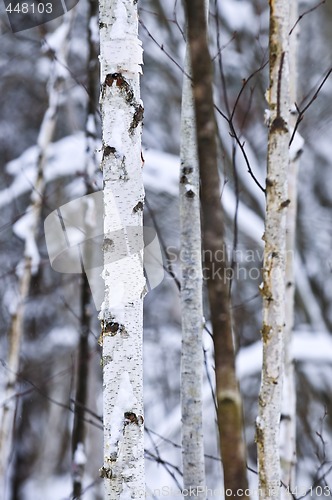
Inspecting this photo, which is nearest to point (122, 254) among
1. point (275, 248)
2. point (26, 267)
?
point (275, 248)

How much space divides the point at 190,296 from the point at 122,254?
523 mm

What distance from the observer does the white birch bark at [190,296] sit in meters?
1.67

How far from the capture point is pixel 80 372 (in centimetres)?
242

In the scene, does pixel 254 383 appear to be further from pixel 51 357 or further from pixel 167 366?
pixel 51 357

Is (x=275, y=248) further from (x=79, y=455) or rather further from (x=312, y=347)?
(x=312, y=347)

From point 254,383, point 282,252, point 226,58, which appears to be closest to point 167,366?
point 254,383

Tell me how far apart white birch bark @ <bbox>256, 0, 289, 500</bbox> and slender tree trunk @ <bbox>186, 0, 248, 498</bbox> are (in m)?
0.76

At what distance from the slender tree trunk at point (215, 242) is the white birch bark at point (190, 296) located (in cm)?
102

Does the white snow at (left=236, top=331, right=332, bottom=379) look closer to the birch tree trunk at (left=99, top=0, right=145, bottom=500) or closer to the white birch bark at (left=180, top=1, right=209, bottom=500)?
the white birch bark at (left=180, top=1, right=209, bottom=500)

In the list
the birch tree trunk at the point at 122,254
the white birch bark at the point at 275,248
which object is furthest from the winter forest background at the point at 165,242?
the birch tree trunk at the point at 122,254

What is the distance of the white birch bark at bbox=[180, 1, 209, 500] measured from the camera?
1.67 meters

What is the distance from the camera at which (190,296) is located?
1716mm

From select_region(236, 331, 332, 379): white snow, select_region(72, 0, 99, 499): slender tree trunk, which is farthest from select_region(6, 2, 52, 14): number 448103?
select_region(236, 331, 332, 379): white snow

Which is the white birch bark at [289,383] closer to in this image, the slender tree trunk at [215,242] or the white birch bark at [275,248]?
the white birch bark at [275,248]
